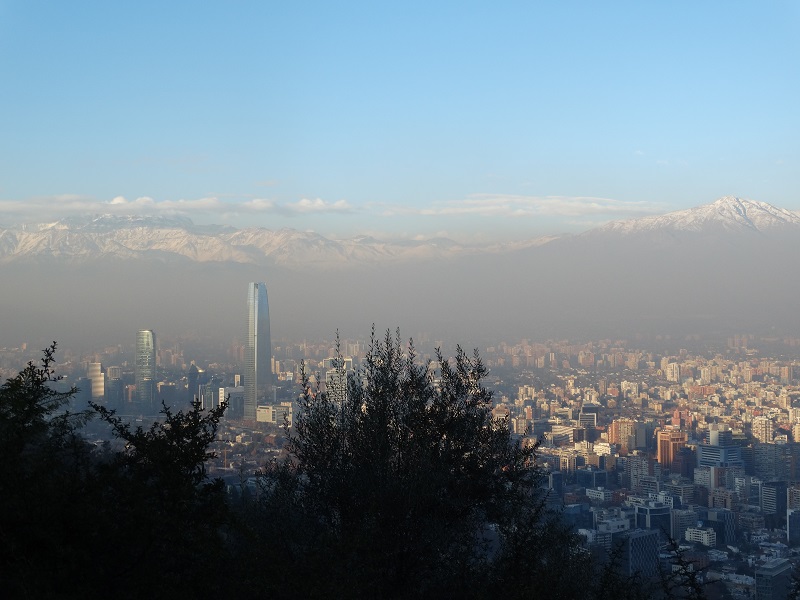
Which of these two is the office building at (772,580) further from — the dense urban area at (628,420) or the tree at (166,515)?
the tree at (166,515)

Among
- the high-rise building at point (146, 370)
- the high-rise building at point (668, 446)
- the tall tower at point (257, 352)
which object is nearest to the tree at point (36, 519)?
the high-rise building at point (146, 370)

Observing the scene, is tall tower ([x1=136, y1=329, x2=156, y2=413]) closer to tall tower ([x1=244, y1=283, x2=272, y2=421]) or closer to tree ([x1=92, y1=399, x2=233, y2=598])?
tall tower ([x1=244, y1=283, x2=272, y2=421])

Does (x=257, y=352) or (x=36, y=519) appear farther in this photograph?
(x=257, y=352)

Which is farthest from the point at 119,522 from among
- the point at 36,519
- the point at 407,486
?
the point at 407,486

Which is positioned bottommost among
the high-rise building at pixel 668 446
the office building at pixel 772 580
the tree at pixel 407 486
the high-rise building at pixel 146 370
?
the high-rise building at pixel 668 446

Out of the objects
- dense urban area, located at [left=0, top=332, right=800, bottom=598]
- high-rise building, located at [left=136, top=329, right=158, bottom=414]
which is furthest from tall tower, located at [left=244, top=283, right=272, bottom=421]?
high-rise building, located at [left=136, top=329, right=158, bottom=414]

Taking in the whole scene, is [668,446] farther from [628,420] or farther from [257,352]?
[257,352]
